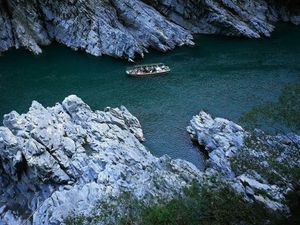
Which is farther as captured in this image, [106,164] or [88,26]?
[88,26]

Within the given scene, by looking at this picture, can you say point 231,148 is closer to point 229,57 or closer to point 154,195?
point 154,195

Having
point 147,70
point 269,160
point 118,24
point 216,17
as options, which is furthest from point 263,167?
point 216,17

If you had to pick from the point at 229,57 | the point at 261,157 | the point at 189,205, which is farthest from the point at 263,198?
the point at 229,57

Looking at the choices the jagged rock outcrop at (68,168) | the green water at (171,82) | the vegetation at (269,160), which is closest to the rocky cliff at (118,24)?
the green water at (171,82)

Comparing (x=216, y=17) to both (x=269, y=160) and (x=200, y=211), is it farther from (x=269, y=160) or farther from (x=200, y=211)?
(x=200, y=211)

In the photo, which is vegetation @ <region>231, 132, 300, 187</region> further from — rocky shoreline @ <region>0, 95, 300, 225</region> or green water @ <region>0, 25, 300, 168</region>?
green water @ <region>0, 25, 300, 168</region>

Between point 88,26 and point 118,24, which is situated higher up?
point 118,24

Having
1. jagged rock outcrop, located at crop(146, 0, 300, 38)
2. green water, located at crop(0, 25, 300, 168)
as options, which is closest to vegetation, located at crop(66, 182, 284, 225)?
green water, located at crop(0, 25, 300, 168)
